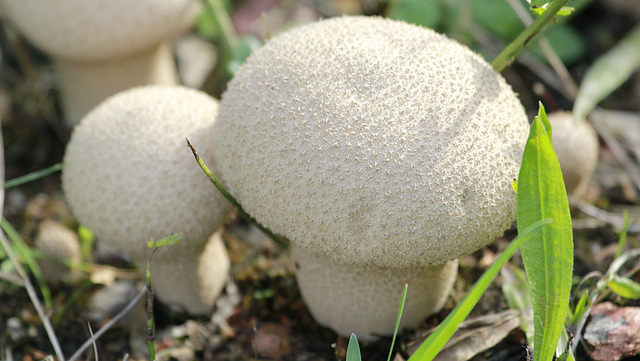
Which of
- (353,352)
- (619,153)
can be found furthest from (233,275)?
(619,153)

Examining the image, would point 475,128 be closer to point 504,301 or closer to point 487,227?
point 487,227

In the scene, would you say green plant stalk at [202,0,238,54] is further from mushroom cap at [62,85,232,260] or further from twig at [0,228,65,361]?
twig at [0,228,65,361]

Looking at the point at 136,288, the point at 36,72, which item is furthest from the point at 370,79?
the point at 36,72

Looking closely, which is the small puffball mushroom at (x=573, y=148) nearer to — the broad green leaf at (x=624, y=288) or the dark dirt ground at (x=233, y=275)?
the dark dirt ground at (x=233, y=275)

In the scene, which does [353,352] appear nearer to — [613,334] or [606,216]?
[613,334]

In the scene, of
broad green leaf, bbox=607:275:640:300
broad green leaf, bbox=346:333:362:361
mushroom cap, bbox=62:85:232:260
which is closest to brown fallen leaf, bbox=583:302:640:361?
broad green leaf, bbox=607:275:640:300

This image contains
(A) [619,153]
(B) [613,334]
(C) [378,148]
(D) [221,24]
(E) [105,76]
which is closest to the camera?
(C) [378,148]

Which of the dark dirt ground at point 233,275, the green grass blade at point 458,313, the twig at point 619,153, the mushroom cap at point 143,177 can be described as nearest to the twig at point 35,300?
the dark dirt ground at point 233,275
